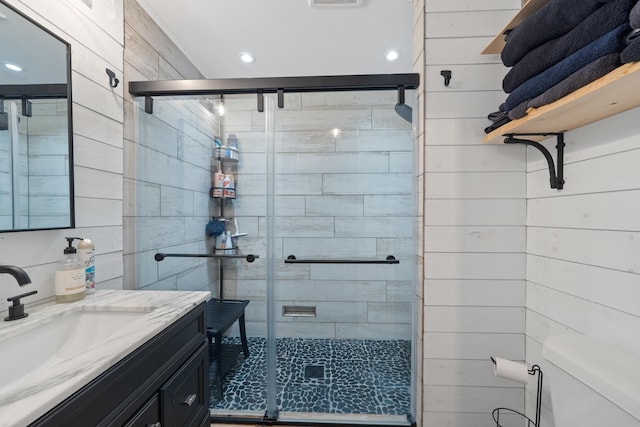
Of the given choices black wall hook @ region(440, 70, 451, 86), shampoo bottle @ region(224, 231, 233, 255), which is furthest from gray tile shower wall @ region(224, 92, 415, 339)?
black wall hook @ region(440, 70, 451, 86)

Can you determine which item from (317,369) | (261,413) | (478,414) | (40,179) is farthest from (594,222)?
(40,179)

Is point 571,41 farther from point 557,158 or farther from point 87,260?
point 87,260

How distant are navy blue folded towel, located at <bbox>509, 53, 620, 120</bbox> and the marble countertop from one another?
1.39 metres

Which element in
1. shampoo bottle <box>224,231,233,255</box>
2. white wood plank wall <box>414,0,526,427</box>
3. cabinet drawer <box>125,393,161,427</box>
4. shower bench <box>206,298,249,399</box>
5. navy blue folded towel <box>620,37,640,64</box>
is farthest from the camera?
shampoo bottle <box>224,231,233,255</box>

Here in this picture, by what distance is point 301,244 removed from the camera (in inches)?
68.6

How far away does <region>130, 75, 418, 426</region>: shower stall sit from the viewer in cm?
151

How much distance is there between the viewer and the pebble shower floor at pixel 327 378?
1.52m

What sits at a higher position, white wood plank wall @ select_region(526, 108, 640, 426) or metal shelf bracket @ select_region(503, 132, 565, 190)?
metal shelf bracket @ select_region(503, 132, 565, 190)

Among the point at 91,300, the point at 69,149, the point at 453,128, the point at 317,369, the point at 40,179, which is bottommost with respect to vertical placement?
the point at 317,369

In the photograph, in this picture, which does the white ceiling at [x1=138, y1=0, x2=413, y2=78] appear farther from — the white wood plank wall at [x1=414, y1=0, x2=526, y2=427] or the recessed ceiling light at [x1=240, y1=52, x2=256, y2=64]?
the white wood plank wall at [x1=414, y1=0, x2=526, y2=427]

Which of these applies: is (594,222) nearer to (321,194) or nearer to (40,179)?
(321,194)

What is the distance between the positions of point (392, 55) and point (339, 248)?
1.47 m

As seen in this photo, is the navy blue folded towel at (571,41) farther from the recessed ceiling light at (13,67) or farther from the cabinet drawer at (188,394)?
the recessed ceiling light at (13,67)

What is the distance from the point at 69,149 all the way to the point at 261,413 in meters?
1.64
